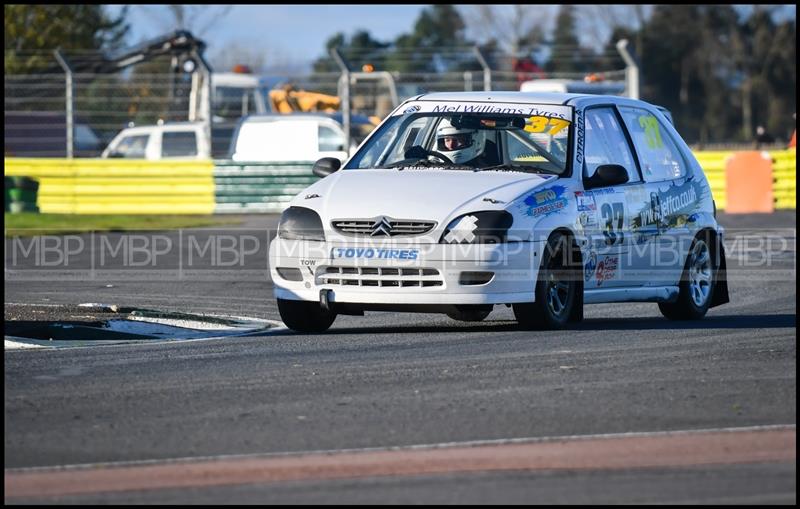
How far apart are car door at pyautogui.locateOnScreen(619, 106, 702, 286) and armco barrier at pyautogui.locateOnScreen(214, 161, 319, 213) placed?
14.4 metres

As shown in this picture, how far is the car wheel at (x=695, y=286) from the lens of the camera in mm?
11539

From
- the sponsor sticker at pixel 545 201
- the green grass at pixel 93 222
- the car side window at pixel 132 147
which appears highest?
the car side window at pixel 132 147

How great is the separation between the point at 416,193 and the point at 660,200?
93.0 inches

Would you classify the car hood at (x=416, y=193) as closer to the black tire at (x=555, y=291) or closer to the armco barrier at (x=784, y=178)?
the black tire at (x=555, y=291)

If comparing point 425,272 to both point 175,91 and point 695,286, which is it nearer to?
point 695,286

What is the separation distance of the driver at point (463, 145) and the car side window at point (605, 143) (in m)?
0.68

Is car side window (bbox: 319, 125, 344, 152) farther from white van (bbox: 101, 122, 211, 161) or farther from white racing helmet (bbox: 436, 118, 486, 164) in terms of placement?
white racing helmet (bbox: 436, 118, 486, 164)

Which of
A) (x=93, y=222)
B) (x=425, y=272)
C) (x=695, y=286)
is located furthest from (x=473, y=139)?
(x=93, y=222)

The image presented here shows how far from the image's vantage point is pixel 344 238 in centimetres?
964

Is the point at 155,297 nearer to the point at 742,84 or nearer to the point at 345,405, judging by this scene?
the point at 345,405

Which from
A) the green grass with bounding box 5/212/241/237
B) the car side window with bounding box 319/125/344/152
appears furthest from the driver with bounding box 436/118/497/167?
the car side window with bounding box 319/125/344/152

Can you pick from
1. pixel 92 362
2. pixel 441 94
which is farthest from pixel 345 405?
pixel 441 94

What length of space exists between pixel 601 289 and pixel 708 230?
1.70 metres

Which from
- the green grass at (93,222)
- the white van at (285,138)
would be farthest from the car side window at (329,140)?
the green grass at (93,222)
